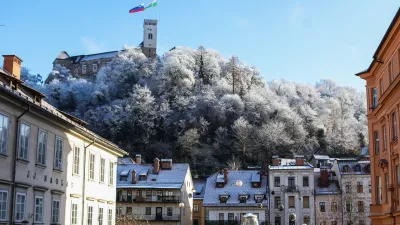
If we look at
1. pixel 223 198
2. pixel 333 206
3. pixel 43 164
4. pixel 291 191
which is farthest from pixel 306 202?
pixel 43 164

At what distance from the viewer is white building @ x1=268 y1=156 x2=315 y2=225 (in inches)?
2233

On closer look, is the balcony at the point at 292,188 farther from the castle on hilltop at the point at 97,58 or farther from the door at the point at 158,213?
the castle on hilltop at the point at 97,58

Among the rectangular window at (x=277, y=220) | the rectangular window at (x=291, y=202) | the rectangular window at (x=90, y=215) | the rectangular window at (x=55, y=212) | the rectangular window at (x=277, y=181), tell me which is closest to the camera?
the rectangular window at (x=55, y=212)

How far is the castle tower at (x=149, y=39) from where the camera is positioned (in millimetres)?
141625

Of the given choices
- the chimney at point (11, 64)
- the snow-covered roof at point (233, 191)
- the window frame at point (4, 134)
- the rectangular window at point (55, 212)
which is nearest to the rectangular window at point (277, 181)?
the snow-covered roof at point (233, 191)

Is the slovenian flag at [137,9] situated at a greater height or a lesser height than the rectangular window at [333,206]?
greater

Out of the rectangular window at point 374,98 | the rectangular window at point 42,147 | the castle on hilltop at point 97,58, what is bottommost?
the rectangular window at point 42,147

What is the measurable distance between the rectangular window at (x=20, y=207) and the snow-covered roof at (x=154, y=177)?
3830cm

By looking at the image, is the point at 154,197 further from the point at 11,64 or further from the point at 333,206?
the point at 11,64

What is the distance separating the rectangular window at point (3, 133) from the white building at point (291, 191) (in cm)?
4039

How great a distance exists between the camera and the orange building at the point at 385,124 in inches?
961

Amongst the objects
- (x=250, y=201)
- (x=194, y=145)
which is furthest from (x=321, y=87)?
(x=250, y=201)

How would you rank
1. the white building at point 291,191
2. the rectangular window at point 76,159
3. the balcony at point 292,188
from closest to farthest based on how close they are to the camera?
the rectangular window at point 76,159 → the white building at point 291,191 → the balcony at point 292,188

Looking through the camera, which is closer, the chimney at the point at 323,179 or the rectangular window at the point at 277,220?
the rectangular window at the point at 277,220
